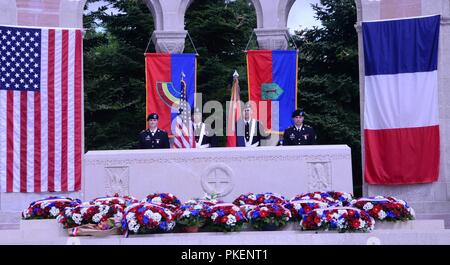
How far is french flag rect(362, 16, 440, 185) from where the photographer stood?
57.2 ft

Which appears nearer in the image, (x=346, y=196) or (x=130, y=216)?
(x=130, y=216)

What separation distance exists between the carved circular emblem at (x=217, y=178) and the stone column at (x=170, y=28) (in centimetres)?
530

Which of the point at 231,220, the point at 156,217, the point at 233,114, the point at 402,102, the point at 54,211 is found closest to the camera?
the point at 156,217

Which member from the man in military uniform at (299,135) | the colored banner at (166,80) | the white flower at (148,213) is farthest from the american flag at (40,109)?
the white flower at (148,213)

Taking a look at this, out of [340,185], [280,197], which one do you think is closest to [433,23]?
[340,185]

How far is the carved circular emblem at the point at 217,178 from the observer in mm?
14008

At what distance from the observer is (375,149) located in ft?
58.2

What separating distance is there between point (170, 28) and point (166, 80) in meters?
1.17

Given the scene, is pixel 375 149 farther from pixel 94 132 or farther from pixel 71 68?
pixel 94 132

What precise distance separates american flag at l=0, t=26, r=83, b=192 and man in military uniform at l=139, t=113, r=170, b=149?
9.73 ft

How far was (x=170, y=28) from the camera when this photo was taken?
18797 millimetres

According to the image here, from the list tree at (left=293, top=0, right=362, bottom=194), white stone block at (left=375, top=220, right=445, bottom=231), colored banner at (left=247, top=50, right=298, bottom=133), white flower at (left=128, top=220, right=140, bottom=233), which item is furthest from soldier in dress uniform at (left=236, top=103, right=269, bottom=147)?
tree at (left=293, top=0, right=362, bottom=194)

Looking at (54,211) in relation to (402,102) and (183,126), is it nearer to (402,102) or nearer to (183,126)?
(183,126)

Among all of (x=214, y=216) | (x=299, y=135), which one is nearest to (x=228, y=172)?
(x=299, y=135)
